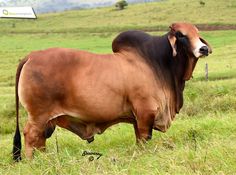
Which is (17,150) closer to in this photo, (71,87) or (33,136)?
(33,136)

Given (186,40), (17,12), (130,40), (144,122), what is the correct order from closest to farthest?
1. (144,122)
2. (186,40)
3. (130,40)
4. (17,12)

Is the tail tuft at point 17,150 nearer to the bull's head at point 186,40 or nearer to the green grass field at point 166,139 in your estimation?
the green grass field at point 166,139

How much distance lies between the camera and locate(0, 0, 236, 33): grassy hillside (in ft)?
173

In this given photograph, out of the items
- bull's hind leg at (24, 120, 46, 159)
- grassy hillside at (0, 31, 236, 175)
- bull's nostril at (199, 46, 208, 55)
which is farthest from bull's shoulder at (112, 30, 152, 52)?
bull's hind leg at (24, 120, 46, 159)

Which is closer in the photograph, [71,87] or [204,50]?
[71,87]

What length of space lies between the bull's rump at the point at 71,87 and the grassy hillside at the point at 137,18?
4292 centimetres

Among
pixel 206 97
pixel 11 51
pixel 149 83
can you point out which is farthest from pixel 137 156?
pixel 11 51

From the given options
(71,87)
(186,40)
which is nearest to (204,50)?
(186,40)

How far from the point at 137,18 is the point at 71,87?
52925mm

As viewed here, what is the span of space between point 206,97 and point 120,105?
7573mm

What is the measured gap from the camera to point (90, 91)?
6.69 m

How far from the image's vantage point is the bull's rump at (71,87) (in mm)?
6684

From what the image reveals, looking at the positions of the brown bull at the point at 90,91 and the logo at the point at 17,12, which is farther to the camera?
the logo at the point at 17,12

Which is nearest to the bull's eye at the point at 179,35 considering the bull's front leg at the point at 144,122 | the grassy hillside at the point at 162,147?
the bull's front leg at the point at 144,122
